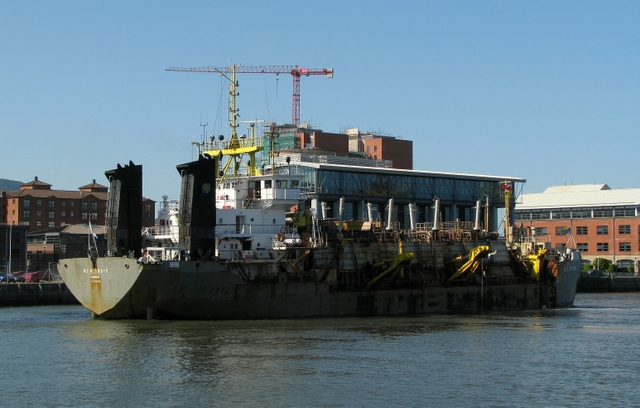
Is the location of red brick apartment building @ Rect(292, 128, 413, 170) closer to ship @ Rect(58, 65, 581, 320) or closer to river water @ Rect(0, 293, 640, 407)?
ship @ Rect(58, 65, 581, 320)

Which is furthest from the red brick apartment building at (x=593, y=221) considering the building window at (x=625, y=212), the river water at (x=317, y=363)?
the river water at (x=317, y=363)

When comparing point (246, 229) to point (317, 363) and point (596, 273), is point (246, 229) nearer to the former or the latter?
point (317, 363)

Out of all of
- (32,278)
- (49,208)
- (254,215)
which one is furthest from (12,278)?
(49,208)

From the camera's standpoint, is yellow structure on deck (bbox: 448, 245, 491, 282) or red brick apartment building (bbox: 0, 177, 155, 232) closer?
yellow structure on deck (bbox: 448, 245, 491, 282)

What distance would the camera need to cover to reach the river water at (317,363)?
2602 centimetres

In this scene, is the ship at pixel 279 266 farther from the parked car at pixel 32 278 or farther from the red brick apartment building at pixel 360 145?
the red brick apartment building at pixel 360 145

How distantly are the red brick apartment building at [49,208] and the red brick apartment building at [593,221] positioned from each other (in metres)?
50.7

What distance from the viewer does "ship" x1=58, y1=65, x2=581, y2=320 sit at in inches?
1592

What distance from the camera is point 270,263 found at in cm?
4350

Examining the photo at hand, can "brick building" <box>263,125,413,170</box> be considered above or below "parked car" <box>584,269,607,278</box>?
above

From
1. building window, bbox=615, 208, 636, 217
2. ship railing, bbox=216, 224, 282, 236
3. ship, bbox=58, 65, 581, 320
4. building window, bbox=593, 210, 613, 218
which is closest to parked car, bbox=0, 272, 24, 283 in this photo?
ship, bbox=58, 65, 581, 320

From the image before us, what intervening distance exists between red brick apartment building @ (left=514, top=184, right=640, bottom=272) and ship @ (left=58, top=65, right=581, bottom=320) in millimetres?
51228

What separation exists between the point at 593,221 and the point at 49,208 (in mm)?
69345

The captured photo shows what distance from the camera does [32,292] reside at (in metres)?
59.8
